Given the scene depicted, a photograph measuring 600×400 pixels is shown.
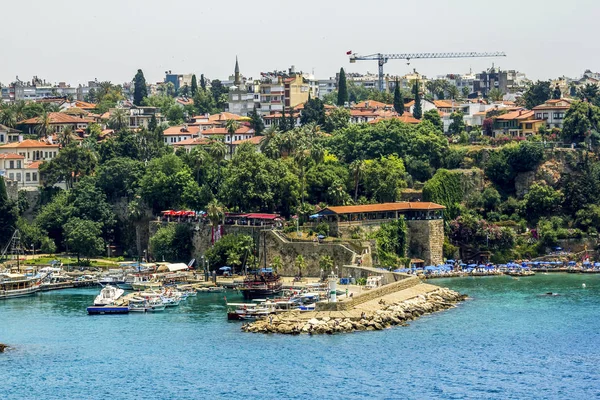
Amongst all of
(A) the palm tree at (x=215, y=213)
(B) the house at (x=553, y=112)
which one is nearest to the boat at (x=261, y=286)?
(A) the palm tree at (x=215, y=213)

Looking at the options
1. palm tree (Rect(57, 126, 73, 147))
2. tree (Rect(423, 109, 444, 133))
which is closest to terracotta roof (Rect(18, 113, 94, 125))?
palm tree (Rect(57, 126, 73, 147))

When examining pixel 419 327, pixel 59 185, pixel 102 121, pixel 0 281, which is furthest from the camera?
pixel 102 121

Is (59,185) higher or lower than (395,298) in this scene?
higher

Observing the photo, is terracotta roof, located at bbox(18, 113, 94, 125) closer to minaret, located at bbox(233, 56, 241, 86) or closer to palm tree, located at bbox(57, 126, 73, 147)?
palm tree, located at bbox(57, 126, 73, 147)

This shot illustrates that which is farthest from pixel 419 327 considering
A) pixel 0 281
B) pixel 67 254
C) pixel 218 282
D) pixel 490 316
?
pixel 67 254

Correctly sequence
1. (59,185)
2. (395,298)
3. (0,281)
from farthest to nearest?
(59,185) < (0,281) < (395,298)

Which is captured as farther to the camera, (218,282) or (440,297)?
(218,282)

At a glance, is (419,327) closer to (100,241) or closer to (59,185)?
(100,241)
